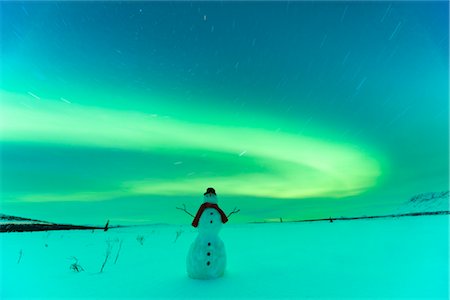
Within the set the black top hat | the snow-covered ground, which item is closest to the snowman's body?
the snow-covered ground

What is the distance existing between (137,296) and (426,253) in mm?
8702

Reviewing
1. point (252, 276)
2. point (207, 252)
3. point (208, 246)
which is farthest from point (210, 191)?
point (252, 276)

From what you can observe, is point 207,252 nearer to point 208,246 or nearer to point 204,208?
point 208,246

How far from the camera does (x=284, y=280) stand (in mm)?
6949

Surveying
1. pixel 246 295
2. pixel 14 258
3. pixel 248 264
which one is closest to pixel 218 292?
pixel 246 295

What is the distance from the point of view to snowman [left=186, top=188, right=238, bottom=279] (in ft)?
23.1

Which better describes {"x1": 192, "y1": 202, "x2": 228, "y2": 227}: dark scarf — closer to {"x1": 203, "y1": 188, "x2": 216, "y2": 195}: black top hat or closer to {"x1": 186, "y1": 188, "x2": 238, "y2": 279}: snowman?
{"x1": 186, "y1": 188, "x2": 238, "y2": 279}: snowman

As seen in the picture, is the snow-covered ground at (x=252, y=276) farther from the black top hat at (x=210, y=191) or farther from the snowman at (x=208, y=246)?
the black top hat at (x=210, y=191)

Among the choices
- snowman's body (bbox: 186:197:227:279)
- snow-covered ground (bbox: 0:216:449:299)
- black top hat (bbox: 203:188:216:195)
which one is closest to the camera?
snow-covered ground (bbox: 0:216:449:299)

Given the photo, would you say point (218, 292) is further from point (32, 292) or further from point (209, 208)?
point (32, 292)

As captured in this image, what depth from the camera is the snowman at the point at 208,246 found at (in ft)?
23.1

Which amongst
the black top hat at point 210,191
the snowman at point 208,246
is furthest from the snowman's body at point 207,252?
the black top hat at point 210,191

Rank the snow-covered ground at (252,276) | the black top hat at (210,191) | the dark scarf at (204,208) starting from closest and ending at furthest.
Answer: the snow-covered ground at (252,276)
the dark scarf at (204,208)
the black top hat at (210,191)

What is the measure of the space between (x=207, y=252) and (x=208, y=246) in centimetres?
13
